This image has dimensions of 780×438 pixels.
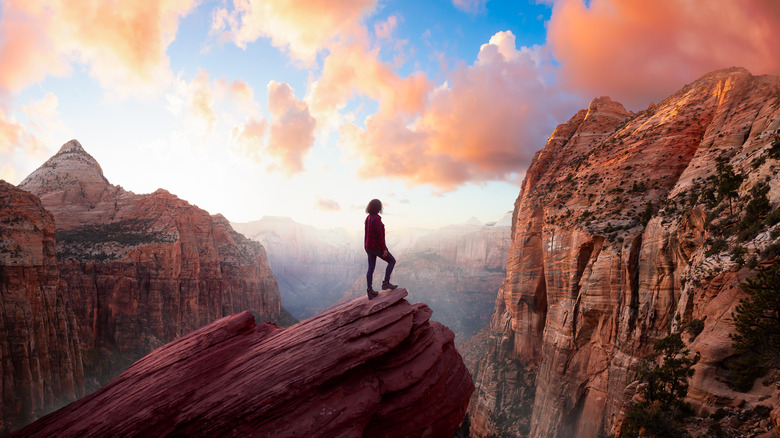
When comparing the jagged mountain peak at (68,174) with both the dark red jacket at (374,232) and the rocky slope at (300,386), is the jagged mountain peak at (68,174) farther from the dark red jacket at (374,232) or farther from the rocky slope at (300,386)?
the dark red jacket at (374,232)

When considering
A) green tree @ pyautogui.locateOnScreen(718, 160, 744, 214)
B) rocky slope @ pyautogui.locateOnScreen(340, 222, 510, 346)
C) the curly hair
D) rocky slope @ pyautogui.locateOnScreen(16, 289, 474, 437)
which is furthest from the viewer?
rocky slope @ pyautogui.locateOnScreen(340, 222, 510, 346)

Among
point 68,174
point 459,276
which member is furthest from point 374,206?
point 459,276

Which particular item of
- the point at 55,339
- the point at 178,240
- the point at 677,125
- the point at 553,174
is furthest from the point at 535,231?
the point at 178,240

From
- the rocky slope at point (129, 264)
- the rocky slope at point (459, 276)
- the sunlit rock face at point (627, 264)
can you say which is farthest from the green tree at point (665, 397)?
the rocky slope at point (459, 276)

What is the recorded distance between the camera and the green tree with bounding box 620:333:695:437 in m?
12.4

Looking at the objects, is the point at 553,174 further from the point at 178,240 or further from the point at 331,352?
the point at 178,240

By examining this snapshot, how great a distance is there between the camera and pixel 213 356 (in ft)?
34.7

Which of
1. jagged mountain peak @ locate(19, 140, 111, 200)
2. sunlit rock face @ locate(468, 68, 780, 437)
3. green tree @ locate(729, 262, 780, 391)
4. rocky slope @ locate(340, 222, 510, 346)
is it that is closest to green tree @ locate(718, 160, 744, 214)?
sunlit rock face @ locate(468, 68, 780, 437)

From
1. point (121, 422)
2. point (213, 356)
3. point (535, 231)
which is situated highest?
point (535, 231)

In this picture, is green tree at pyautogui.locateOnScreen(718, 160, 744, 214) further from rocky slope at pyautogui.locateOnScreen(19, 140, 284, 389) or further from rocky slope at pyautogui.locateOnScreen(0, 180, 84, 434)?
rocky slope at pyautogui.locateOnScreen(19, 140, 284, 389)

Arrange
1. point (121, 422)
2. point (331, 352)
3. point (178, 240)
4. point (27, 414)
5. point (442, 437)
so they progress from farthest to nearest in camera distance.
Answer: point (178, 240) < point (27, 414) < point (442, 437) < point (331, 352) < point (121, 422)

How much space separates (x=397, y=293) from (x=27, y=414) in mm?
44017

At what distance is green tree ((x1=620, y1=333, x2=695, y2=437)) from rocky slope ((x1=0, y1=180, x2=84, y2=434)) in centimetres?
4863

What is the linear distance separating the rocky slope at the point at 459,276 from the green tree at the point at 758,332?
8586cm
